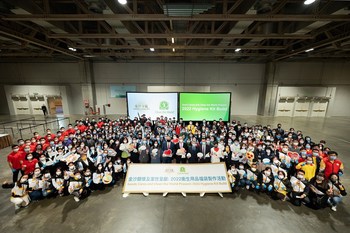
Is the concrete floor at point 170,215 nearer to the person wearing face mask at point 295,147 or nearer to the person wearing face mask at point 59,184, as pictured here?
the person wearing face mask at point 59,184

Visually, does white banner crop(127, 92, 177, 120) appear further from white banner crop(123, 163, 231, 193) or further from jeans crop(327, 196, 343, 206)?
jeans crop(327, 196, 343, 206)

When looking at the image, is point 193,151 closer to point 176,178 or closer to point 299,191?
point 176,178

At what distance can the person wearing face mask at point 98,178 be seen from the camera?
4.50 m

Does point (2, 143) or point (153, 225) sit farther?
point (2, 143)

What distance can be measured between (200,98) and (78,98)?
47.1 ft

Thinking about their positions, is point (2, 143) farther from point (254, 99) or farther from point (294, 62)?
point (294, 62)

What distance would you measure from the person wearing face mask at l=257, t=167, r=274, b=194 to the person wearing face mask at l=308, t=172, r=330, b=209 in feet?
Answer: 3.10

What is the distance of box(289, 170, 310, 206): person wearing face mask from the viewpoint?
397 cm

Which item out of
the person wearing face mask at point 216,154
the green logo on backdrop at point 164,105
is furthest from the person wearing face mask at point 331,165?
the green logo on backdrop at point 164,105

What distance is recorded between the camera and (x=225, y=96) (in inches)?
426

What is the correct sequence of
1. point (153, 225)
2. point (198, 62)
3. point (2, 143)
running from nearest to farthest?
point (153, 225) < point (2, 143) < point (198, 62)

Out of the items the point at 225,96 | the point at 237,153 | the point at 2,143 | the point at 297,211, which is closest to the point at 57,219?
the point at 237,153

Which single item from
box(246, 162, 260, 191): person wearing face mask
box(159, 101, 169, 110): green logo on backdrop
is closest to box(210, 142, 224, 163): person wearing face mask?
box(246, 162, 260, 191): person wearing face mask

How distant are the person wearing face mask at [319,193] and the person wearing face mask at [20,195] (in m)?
7.71
